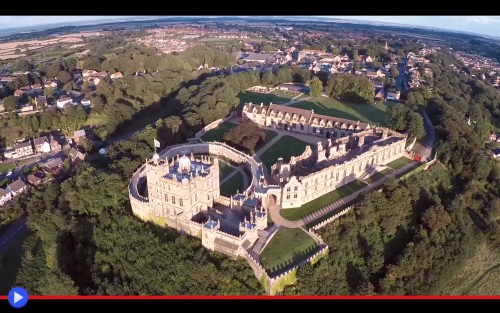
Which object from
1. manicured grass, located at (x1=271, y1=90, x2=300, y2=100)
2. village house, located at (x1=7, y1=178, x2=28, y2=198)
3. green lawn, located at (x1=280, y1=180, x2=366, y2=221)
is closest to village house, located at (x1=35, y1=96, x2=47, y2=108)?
village house, located at (x1=7, y1=178, x2=28, y2=198)

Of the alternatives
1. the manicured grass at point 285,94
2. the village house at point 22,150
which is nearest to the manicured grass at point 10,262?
the village house at point 22,150

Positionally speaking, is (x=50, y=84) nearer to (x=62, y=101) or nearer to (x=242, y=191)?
(x=62, y=101)

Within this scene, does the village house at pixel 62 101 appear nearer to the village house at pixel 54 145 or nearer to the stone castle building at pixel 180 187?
the village house at pixel 54 145

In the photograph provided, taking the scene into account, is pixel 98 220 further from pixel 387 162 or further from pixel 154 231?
pixel 387 162

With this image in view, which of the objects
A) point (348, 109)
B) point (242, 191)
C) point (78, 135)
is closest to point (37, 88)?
point (78, 135)

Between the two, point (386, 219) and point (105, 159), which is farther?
point (105, 159)
